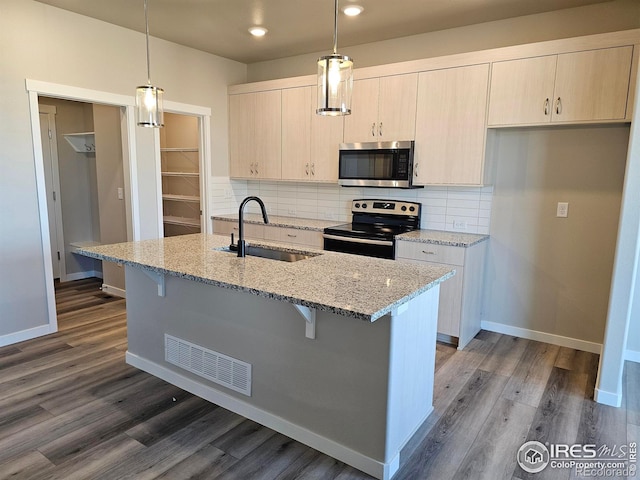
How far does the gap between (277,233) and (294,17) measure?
201 cm

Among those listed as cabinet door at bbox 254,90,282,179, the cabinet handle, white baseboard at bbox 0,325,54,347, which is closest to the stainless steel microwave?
cabinet door at bbox 254,90,282,179

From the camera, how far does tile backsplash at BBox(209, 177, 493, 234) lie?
3797 millimetres

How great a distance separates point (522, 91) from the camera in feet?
10.5

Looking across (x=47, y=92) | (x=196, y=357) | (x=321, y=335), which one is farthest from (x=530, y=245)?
(x=47, y=92)

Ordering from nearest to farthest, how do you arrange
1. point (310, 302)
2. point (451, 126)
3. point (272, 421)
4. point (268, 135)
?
point (310, 302) → point (272, 421) → point (451, 126) → point (268, 135)

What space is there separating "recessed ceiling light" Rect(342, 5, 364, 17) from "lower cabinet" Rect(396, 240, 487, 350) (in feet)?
6.12

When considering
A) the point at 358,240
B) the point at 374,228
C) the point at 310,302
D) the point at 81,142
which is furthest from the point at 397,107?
the point at 81,142

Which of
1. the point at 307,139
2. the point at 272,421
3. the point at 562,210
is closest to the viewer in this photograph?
the point at 272,421

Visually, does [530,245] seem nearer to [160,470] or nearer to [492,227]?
[492,227]

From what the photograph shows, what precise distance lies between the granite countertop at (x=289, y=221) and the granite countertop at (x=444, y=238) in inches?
35.6

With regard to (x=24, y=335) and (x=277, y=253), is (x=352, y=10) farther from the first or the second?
(x=24, y=335)

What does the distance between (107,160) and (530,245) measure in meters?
4.34

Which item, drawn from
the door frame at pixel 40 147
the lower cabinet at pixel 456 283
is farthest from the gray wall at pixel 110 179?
the lower cabinet at pixel 456 283

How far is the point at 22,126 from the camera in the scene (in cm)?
330
